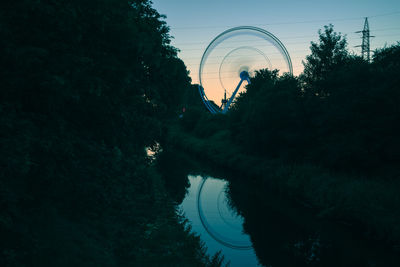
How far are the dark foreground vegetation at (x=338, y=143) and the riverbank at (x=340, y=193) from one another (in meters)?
0.04

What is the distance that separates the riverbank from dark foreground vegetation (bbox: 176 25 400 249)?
37 millimetres

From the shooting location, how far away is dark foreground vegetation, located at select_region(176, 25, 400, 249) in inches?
579

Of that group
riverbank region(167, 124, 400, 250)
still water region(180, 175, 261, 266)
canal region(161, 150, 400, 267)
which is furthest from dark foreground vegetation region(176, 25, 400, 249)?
still water region(180, 175, 261, 266)

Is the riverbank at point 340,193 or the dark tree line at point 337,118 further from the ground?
A: the dark tree line at point 337,118

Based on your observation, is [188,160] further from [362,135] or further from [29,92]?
[29,92]

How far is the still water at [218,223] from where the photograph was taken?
501 inches

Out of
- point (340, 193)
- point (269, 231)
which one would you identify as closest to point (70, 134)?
point (269, 231)

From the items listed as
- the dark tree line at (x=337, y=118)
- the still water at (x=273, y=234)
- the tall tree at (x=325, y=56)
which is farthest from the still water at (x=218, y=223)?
the tall tree at (x=325, y=56)

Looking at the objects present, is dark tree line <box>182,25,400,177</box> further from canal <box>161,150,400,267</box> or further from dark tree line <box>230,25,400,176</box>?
canal <box>161,150,400,267</box>

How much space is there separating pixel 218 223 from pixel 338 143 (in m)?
9.68

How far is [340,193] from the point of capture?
15906 mm

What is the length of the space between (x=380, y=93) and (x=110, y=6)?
16.7 metres

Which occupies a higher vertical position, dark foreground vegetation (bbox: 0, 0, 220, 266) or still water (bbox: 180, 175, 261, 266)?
still water (bbox: 180, 175, 261, 266)

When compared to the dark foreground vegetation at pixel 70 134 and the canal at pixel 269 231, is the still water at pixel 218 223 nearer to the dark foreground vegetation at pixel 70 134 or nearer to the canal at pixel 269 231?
the canal at pixel 269 231
